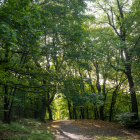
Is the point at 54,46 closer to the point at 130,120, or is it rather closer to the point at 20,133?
the point at 20,133

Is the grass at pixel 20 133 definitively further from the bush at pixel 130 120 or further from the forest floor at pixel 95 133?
the bush at pixel 130 120

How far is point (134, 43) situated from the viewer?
38.5 ft

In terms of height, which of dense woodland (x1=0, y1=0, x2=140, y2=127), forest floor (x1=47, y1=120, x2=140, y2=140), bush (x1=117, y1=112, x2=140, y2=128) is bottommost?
forest floor (x1=47, y1=120, x2=140, y2=140)

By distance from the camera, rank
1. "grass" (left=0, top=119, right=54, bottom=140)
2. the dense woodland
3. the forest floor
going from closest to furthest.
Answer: the dense woodland
"grass" (left=0, top=119, right=54, bottom=140)
the forest floor

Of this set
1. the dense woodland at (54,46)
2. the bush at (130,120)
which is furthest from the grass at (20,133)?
the bush at (130,120)

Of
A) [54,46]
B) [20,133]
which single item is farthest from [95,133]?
[54,46]

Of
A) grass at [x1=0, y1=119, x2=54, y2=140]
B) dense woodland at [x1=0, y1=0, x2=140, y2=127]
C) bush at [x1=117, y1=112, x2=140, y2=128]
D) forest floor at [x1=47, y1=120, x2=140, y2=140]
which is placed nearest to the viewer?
dense woodland at [x1=0, y1=0, x2=140, y2=127]

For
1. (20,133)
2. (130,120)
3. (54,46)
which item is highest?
(54,46)

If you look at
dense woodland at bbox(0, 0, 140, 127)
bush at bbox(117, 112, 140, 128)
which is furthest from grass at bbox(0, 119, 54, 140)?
bush at bbox(117, 112, 140, 128)

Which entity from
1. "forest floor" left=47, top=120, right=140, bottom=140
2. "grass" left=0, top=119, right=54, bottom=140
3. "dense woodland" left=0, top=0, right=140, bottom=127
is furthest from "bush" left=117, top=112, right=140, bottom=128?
"grass" left=0, top=119, right=54, bottom=140

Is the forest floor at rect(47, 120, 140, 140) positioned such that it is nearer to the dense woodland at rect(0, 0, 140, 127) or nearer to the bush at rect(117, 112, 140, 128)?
the bush at rect(117, 112, 140, 128)

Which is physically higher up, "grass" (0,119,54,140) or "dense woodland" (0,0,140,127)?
"dense woodland" (0,0,140,127)

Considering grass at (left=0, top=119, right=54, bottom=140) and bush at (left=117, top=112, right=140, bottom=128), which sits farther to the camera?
bush at (left=117, top=112, right=140, bottom=128)

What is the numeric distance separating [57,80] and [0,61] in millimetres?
2179
